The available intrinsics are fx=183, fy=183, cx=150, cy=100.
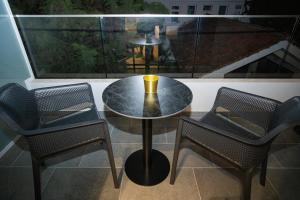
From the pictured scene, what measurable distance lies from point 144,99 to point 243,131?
32.9 inches

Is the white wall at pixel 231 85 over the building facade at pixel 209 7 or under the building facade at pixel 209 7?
under

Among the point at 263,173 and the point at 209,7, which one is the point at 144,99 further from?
the point at 209,7

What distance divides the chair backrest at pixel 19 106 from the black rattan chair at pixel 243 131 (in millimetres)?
1138

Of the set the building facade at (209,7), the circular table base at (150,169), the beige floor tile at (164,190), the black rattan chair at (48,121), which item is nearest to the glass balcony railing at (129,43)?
the black rattan chair at (48,121)

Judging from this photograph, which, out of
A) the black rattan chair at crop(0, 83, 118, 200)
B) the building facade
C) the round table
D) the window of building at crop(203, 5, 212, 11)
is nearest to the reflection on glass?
the round table

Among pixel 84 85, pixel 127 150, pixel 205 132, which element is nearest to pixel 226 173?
pixel 205 132

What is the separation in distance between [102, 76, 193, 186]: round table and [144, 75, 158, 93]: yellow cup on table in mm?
43

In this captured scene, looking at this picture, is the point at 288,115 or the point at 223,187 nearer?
the point at 288,115

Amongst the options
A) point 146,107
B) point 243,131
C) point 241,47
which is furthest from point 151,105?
point 241,47

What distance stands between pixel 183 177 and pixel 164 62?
2.30 meters

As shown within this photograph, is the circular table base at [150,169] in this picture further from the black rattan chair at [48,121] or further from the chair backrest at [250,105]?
the chair backrest at [250,105]

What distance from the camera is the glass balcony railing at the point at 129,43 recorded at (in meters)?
2.37

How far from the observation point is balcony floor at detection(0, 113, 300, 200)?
1.53 m

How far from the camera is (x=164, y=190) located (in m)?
1.57
